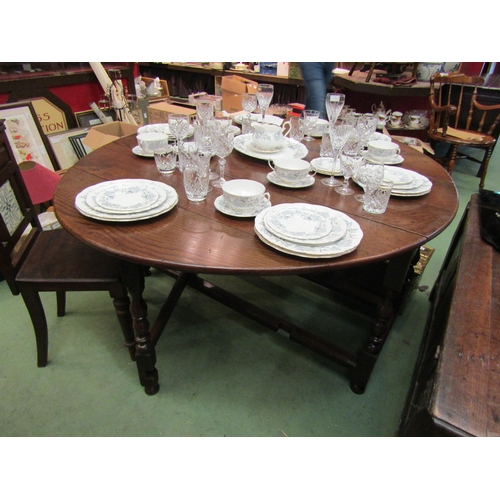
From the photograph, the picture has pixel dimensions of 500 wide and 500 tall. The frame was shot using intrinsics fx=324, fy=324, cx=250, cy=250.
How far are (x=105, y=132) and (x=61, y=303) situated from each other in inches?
54.0

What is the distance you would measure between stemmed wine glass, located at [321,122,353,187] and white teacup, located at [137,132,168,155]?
2.30ft

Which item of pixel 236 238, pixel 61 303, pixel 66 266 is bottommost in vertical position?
pixel 61 303

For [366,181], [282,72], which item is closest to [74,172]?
[366,181]

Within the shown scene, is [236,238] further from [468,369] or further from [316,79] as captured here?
[316,79]

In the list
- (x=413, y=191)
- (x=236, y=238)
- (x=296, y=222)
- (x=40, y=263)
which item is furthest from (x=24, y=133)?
(x=413, y=191)

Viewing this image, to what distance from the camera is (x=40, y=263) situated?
50.0 inches

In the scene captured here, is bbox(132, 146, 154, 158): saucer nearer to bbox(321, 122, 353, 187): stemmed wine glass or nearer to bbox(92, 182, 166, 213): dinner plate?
bbox(92, 182, 166, 213): dinner plate

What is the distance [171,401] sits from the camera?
4.43 ft

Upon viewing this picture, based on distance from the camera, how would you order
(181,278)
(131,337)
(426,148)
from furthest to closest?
(426,148) → (181,278) → (131,337)

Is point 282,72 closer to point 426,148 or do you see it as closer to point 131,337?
point 426,148

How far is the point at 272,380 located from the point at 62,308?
1.15m

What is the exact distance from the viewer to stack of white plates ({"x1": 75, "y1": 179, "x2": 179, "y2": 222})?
0.98 m

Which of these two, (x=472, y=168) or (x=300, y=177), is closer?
(x=300, y=177)

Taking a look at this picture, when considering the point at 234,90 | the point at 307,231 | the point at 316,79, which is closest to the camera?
the point at 307,231
